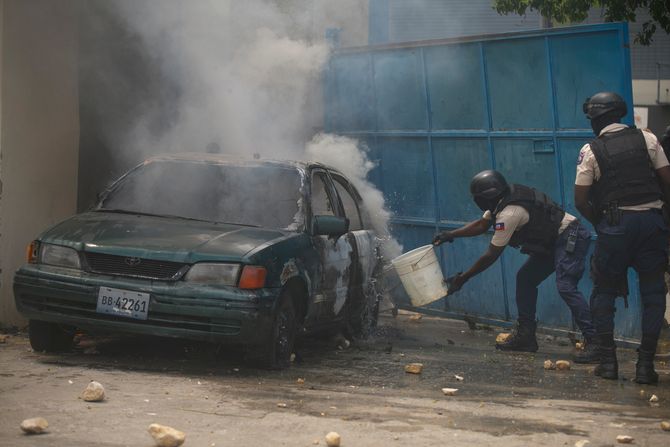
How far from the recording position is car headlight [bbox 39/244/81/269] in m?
7.20

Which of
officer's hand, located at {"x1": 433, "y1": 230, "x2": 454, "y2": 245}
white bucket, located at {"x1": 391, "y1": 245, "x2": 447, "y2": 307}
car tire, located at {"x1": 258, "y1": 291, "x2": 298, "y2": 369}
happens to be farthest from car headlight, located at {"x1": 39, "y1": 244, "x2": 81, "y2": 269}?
officer's hand, located at {"x1": 433, "y1": 230, "x2": 454, "y2": 245}

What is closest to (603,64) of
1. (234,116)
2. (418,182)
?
(418,182)

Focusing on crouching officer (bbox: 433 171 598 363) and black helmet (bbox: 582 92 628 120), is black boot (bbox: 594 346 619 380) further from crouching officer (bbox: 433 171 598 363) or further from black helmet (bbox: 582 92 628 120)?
black helmet (bbox: 582 92 628 120)

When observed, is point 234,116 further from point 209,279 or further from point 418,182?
point 209,279

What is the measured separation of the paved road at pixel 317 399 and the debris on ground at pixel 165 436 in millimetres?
135

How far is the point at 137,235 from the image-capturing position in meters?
7.32

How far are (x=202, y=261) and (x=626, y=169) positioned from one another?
9.67 ft

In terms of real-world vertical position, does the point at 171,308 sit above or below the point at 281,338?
above

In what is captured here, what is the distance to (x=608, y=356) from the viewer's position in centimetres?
773

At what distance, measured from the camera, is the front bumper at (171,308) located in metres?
6.90

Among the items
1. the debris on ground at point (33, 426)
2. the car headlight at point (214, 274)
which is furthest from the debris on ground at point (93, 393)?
the car headlight at point (214, 274)

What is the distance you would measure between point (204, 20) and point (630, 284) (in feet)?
17.4

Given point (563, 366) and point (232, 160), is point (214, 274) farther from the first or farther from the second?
point (563, 366)

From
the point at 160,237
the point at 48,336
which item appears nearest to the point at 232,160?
the point at 160,237
